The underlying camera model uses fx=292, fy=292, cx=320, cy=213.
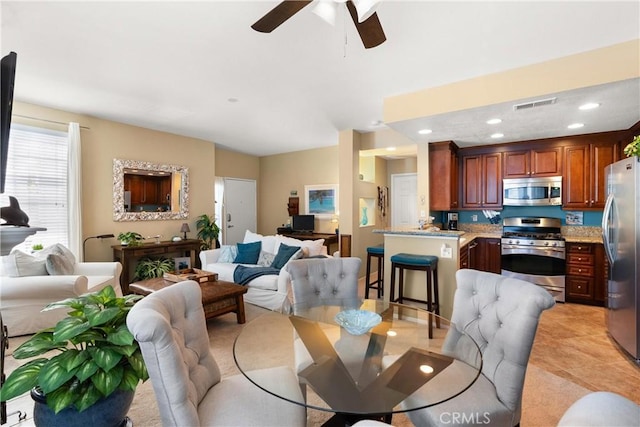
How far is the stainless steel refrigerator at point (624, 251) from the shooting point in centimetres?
245

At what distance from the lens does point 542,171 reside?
4371mm

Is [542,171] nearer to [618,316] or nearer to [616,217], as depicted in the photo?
[616,217]

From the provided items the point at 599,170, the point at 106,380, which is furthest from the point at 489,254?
the point at 106,380

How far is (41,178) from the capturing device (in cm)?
394

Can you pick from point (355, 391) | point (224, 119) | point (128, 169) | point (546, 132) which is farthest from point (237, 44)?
point (546, 132)

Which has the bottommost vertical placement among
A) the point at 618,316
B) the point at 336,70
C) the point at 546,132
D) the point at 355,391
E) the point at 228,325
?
the point at 228,325

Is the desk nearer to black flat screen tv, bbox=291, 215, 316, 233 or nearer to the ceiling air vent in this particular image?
black flat screen tv, bbox=291, 215, 316, 233

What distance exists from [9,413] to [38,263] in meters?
1.75

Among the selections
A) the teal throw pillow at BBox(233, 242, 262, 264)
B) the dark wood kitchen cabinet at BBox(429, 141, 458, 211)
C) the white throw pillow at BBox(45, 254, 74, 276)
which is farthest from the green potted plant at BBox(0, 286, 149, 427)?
the dark wood kitchen cabinet at BBox(429, 141, 458, 211)

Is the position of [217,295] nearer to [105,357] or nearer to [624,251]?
[105,357]

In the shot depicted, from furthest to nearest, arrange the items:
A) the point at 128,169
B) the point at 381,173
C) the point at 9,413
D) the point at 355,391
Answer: the point at 381,173 → the point at 128,169 → the point at 9,413 → the point at 355,391

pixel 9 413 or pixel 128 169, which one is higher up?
pixel 128 169

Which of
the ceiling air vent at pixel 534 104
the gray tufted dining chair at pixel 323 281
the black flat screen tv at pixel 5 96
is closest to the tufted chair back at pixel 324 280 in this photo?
the gray tufted dining chair at pixel 323 281

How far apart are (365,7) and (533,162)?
13.8 ft
